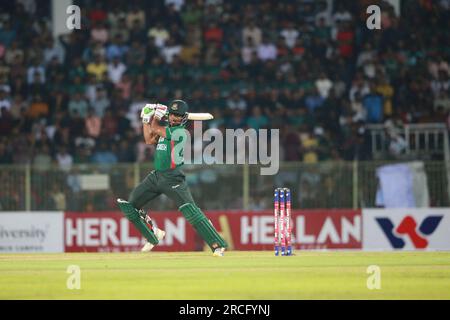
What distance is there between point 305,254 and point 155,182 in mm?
2749

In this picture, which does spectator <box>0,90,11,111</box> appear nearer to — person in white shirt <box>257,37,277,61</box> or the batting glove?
person in white shirt <box>257,37,277,61</box>

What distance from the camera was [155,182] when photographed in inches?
683

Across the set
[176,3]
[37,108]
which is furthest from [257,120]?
[37,108]

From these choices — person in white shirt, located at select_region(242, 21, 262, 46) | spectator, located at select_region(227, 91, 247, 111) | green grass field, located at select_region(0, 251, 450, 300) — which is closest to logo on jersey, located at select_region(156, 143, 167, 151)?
green grass field, located at select_region(0, 251, 450, 300)

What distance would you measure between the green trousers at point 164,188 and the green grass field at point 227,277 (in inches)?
34.7

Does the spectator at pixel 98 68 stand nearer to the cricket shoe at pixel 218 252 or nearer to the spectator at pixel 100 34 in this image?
the spectator at pixel 100 34

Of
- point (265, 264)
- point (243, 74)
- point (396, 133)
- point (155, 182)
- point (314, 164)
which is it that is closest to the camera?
point (265, 264)

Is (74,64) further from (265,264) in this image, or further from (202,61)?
(265,264)

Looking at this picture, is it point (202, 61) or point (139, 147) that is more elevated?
point (202, 61)

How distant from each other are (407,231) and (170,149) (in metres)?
9.26

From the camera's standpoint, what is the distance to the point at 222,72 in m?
28.6

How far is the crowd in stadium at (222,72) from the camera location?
1055 inches
